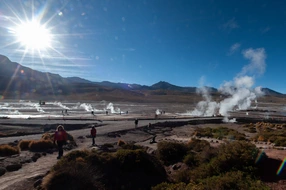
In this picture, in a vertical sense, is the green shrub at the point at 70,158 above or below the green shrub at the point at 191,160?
above

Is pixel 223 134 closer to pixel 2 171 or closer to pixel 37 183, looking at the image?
pixel 37 183

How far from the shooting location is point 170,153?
14.4 meters

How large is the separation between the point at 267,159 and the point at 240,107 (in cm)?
10559

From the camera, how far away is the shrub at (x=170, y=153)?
14172 mm

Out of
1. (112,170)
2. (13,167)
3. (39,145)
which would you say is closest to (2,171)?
(13,167)

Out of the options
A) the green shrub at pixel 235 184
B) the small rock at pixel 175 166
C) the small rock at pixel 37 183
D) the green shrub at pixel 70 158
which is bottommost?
the small rock at pixel 175 166

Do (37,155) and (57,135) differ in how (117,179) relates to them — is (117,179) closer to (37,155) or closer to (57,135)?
(57,135)

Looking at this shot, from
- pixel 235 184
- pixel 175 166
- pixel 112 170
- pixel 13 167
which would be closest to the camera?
pixel 235 184

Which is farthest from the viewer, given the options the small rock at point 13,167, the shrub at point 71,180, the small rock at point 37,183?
the small rock at point 13,167

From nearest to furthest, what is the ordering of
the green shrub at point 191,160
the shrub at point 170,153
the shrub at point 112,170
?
the shrub at point 112,170 < the green shrub at point 191,160 < the shrub at point 170,153

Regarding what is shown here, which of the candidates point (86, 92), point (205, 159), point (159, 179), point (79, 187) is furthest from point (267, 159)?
point (86, 92)

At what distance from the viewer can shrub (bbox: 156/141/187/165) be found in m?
14.2

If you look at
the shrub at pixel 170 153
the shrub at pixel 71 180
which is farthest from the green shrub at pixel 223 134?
the shrub at pixel 71 180

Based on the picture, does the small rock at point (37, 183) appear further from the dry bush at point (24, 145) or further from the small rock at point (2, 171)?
the dry bush at point (24, 145)
